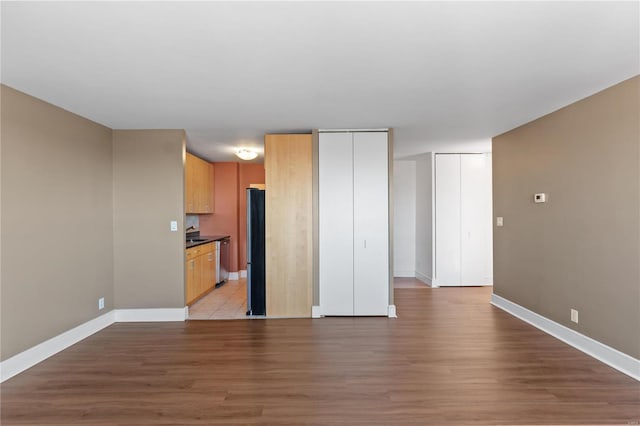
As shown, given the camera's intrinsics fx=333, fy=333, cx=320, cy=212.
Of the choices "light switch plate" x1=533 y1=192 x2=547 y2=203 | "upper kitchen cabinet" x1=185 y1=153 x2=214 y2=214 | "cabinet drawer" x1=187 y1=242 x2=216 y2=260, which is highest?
"upper kitchen cabinet" x1=185 y1=153 x2=214 y2=214

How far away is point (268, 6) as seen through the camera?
177 cm

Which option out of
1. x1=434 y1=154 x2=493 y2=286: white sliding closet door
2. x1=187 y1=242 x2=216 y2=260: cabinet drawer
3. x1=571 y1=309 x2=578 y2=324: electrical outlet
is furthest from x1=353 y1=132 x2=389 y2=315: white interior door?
x1=187 y1=242 x2=216 y2=260: cabinet drawer

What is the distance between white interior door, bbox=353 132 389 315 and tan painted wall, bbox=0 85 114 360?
321 centimetres

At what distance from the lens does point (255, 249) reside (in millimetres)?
4629

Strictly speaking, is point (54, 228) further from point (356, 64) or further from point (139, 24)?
point (356, 64)

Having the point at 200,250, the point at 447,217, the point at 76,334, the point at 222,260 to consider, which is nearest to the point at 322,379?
the point at 76,334

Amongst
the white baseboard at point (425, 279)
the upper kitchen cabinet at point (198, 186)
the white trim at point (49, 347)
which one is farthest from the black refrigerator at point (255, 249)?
the white baseboard at point (425, 279)

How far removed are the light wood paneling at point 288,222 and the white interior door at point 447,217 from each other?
303 cm

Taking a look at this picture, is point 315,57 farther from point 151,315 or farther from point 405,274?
point 405,274

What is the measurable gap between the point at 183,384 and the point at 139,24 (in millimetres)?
2621

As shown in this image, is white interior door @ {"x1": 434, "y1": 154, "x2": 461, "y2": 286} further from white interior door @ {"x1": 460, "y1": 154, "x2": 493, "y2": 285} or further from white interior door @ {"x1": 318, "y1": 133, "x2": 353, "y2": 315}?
white interior door @ {"x1": 318, "y1": 133, "x2": 353, "y2": 315}

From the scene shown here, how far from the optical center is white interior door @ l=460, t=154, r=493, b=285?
632 centimetres

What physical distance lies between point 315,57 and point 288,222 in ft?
8.19

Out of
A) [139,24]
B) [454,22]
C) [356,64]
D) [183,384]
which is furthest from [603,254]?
[139,24]
